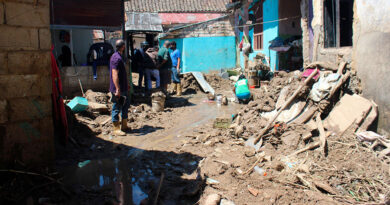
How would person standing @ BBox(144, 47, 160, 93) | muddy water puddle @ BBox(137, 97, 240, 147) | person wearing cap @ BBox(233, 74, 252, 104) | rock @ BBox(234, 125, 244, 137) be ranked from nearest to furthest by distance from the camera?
rock @ BBox(234, 125, 244, 137)
muddy water puddle @ BBox(137, 97, 240, 147)
person wearing cap @ BBox(233, 74, 252, 104)
person standing @ BBox(144, 47, 160, 93)

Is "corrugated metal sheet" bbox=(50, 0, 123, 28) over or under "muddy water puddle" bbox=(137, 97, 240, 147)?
over

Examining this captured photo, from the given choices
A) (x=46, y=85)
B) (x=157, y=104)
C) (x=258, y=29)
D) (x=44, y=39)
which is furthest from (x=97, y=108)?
(x=258, y=29)

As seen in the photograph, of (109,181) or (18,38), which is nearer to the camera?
(18,38)

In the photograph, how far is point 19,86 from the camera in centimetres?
383

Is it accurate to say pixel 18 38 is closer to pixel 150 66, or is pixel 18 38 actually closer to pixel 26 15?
pixel 26 15

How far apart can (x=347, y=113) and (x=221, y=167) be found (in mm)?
2352

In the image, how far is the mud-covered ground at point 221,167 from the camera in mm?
3820

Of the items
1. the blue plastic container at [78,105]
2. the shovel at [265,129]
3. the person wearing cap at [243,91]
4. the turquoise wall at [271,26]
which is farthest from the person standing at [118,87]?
the turquoise wall at [271,26]

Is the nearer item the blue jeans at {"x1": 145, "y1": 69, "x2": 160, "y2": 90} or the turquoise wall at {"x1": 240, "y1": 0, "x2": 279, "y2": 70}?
the blue jeans at {"x1": 145, "y1": 69, "x2": 160, "y2": 90}

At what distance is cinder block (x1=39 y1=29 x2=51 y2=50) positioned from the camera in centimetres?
404

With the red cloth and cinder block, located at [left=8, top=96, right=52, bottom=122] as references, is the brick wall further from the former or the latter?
the red cloth

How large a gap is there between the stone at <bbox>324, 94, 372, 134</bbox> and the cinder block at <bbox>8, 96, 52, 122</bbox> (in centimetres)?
440

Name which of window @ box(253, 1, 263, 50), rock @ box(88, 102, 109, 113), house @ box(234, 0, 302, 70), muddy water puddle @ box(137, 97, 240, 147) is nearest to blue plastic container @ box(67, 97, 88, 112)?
rock @ box(88, 102, 109, 113)

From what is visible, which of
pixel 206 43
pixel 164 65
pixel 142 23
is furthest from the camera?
pixel 206 43
